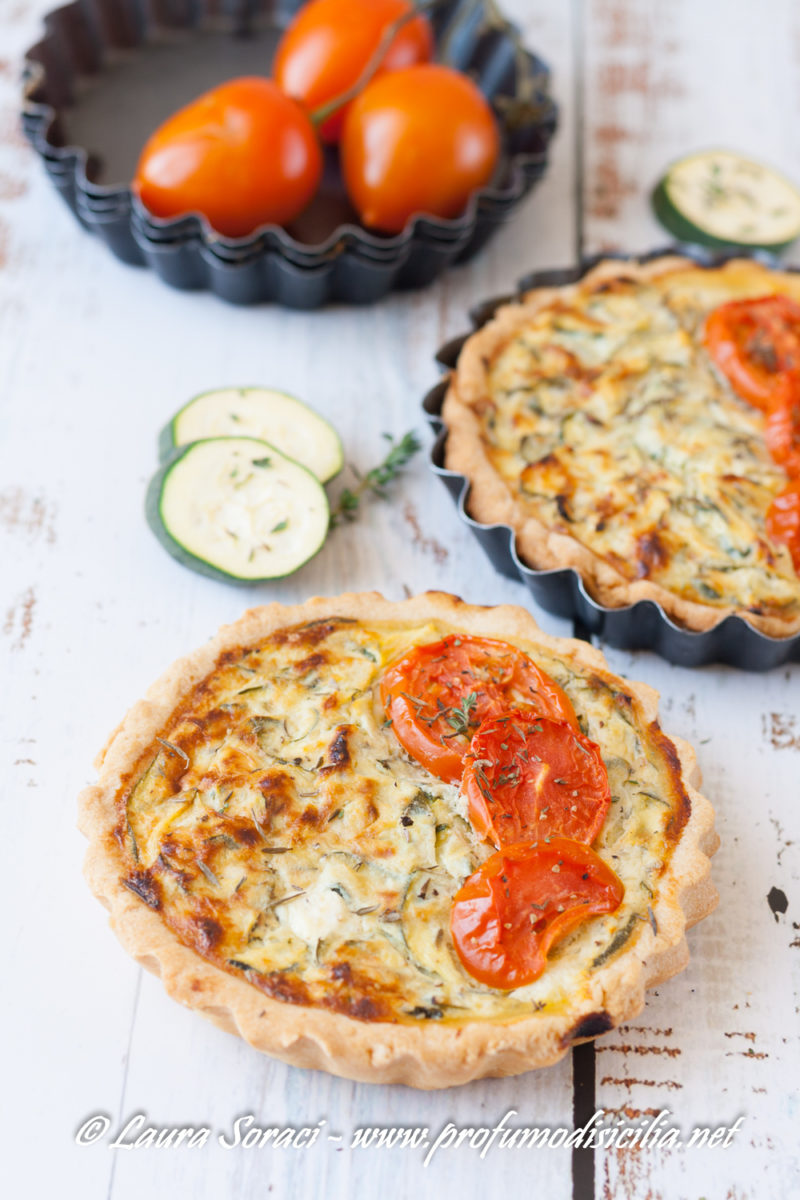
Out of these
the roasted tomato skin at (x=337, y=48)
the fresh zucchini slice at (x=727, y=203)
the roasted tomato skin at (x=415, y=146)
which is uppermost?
the roasted tomato skin at (x=337, y=48)

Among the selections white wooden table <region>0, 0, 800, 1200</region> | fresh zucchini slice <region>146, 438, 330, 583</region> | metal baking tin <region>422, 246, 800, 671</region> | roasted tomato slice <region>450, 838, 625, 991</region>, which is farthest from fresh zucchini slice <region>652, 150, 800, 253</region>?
roasted tomato slice <region>450, 838, 625, 991</region>

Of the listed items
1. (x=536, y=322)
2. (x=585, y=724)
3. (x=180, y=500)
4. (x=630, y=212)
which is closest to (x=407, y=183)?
(x=536, y=322)

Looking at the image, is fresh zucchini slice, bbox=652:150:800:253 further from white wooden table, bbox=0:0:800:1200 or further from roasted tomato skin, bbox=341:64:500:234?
roasted tomato skin, bbox=341:64:500:234

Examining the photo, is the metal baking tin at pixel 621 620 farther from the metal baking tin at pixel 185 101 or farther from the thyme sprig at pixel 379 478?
the metal baking tin at pixel 185 101

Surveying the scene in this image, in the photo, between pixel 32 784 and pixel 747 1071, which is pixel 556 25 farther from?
pixel 747 1071

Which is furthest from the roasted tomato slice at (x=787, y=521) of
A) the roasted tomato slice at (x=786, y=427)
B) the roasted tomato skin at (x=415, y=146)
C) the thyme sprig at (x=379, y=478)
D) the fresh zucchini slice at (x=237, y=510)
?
the roasted tomato skin at (x=415, y=146)

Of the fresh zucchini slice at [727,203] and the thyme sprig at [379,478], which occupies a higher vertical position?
the fresh zucchini slice at [727,203]

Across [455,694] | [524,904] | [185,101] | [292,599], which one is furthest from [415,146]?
[524,904]
